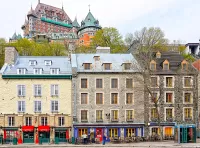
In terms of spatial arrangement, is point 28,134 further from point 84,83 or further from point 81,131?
point 84,83

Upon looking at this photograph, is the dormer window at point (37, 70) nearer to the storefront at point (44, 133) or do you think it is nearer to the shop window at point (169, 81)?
the storefront at point (44, 133)

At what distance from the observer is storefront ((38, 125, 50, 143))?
166ft

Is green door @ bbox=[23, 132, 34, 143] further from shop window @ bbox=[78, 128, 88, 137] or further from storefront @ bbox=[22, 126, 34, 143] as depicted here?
shop window @ bbox=[78, 128, 88, 137]

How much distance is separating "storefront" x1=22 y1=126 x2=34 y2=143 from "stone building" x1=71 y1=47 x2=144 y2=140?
622cm

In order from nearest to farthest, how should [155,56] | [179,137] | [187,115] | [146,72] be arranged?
1. [179,137]
2. [146,72]
3. [187,115]
4. [155,56]

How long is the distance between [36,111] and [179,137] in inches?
764

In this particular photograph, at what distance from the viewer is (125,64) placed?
53.2 m

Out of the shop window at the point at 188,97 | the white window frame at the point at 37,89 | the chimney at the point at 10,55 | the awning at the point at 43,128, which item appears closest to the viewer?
the awning at the point at 43,128

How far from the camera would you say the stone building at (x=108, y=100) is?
51.9 metres

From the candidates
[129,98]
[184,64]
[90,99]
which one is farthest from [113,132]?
[184,64]

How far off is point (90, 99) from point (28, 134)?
962 cm

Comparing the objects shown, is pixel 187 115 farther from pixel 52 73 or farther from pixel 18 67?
pixel 18 67

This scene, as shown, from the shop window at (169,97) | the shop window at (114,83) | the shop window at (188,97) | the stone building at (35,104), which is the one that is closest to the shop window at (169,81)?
the shop window at (169,97)

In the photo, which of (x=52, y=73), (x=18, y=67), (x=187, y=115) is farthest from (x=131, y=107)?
(x=18, y=67)
